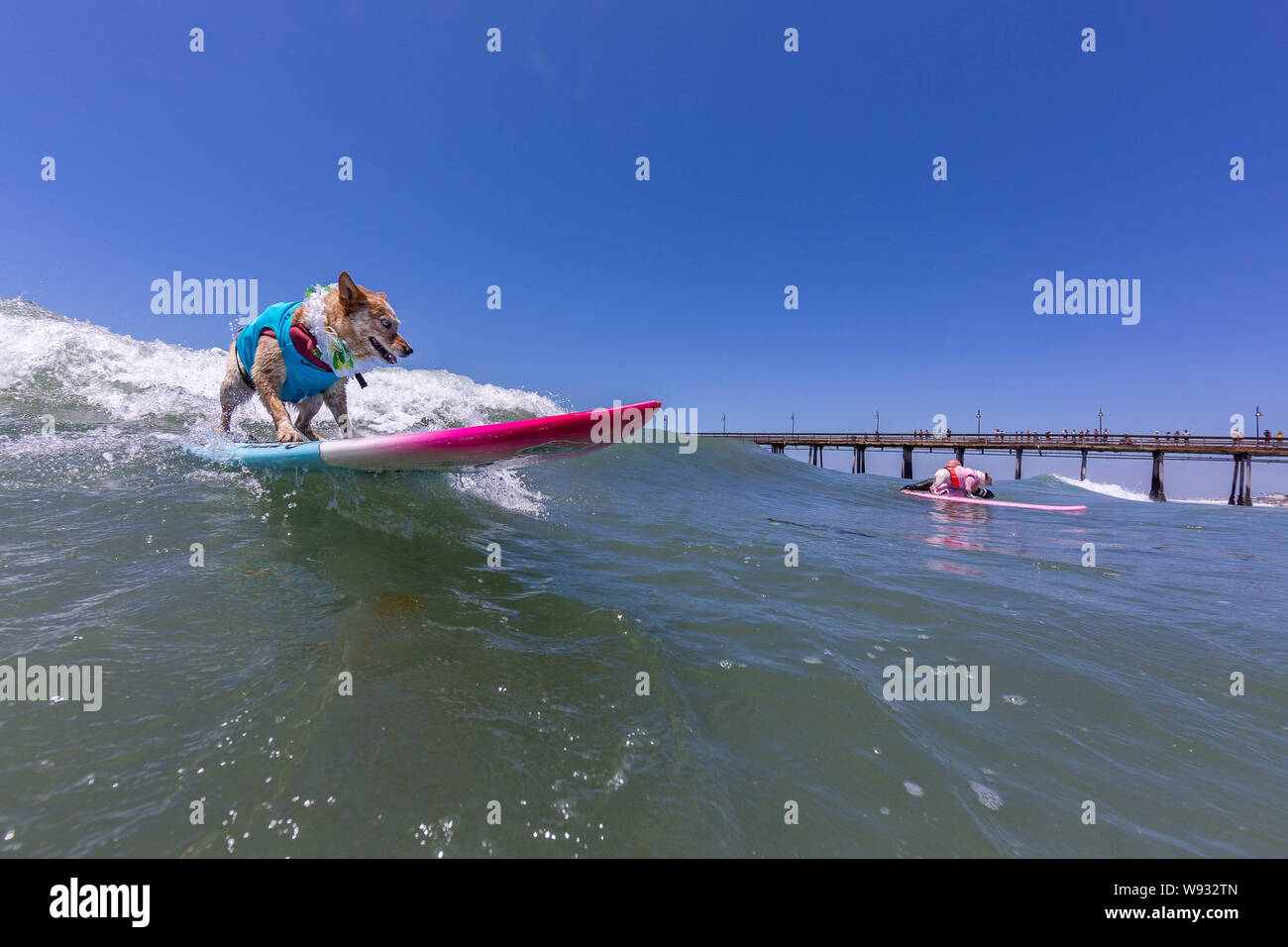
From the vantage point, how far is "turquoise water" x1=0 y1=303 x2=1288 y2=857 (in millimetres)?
1495

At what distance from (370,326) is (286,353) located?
0.82m

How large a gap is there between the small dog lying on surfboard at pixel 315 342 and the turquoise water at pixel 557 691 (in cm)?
100

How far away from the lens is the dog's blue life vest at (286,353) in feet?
14.8

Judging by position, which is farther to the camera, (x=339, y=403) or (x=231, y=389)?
(x=339, y=403)

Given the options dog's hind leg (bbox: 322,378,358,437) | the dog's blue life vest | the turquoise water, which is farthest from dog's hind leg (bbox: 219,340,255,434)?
dog's hind leg (bbox: 322,378,358,437)

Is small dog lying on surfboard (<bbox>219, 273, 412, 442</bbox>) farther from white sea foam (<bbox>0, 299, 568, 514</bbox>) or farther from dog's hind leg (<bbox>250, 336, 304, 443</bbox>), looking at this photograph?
white sea foam (<bbox>0, 299, 568, 514</bbox>)

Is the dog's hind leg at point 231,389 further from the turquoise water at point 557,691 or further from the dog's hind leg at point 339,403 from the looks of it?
the dog's hind leg at point 339,403

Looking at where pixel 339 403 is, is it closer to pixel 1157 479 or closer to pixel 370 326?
pixel 370 326

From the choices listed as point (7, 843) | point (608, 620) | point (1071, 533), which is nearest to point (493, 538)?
point (608, 620)

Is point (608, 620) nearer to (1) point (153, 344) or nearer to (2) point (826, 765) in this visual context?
(2) point (826, 765)

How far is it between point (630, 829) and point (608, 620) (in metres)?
1.60

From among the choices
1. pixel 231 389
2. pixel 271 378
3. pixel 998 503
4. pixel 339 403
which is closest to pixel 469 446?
pixel 271 378

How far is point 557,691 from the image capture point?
2.20 metres
